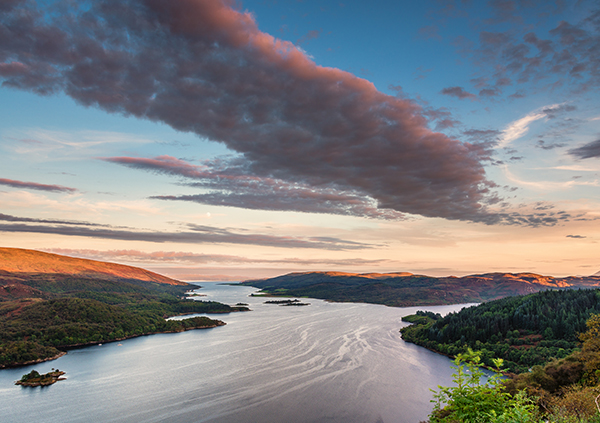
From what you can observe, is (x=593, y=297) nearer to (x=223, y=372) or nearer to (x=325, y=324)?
(x=325, y=324)

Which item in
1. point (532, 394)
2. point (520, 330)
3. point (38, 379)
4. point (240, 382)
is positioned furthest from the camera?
point (520, 330)

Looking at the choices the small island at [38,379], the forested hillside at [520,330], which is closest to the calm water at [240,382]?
the small island at [38,379]

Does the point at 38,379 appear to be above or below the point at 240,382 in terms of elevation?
below

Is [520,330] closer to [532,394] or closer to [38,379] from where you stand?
[532,394]

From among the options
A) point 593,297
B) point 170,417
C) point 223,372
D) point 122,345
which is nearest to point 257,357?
Answer: point 223,372

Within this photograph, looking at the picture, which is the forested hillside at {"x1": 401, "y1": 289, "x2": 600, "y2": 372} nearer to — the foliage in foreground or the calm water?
the calm water

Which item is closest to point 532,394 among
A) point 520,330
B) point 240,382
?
point 240,382

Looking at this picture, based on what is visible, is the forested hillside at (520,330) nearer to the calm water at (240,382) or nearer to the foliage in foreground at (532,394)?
the calm water at (240,382)
